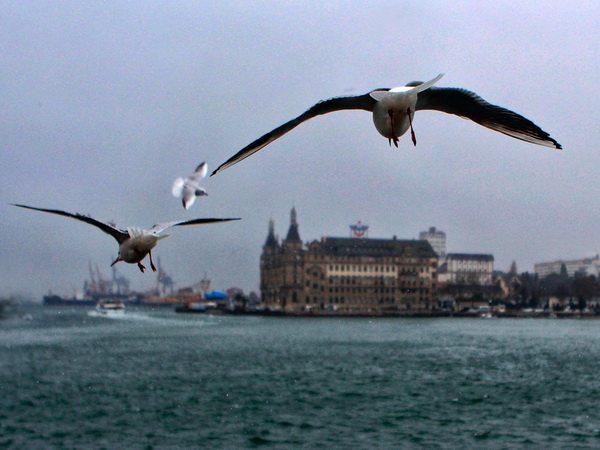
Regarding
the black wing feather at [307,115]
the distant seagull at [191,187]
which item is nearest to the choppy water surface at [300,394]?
the distant seagull at [191,187]

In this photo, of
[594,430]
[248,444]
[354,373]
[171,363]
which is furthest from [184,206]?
[171,363]

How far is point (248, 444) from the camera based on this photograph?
45.6 m

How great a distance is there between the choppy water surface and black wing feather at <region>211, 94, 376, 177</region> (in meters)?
45.2

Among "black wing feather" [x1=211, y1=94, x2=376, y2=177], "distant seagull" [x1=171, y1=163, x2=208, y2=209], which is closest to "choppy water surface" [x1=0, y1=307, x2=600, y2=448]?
"distant seagull" [x1=171, y1=163, x2=208, y2=209]

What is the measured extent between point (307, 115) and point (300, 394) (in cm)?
6575

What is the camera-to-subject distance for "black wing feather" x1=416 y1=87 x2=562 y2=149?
5.35 feet

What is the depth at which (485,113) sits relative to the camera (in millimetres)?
1691

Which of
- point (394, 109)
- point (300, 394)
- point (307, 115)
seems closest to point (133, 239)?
point (307, 115)

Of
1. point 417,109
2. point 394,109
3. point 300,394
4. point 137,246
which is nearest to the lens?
point 394,109

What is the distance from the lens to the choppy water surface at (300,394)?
158 feet

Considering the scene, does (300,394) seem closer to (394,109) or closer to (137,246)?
(137,246)

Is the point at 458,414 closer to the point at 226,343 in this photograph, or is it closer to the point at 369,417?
the point at 369,417

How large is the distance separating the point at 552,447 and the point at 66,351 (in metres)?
75.1

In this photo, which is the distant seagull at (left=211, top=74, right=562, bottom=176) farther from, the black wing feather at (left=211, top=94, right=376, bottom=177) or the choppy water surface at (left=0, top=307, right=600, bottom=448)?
the choppy water surface at (left=0, top=307, right=600, bottom=448)
